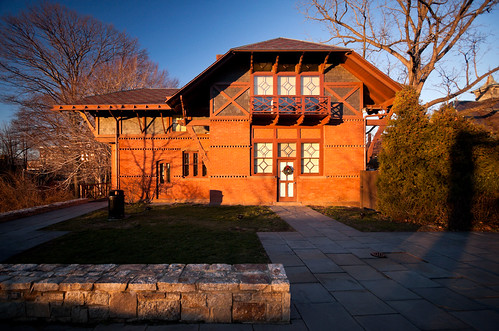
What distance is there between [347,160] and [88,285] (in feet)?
36.6

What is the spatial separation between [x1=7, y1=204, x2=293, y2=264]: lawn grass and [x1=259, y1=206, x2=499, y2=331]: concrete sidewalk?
0.82 metres

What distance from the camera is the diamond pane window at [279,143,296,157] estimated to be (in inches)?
443

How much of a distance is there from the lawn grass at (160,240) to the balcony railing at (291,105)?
5.00 metres

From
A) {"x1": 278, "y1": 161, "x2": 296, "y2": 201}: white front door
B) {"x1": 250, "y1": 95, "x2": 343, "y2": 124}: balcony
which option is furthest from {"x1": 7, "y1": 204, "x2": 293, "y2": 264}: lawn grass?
{"x1": 250, "y1": 95, "x2": 343, "y2": 124}: balcony

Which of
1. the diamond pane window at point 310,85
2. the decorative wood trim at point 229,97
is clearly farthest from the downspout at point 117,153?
the diamond pane window at point 310,85

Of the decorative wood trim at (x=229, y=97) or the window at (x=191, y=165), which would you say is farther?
the window at (x=191, y=165)

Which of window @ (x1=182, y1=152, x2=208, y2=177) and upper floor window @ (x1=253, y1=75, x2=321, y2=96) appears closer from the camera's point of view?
upper floor window @ (x1=253, y1=75, x2=321, y2=96)

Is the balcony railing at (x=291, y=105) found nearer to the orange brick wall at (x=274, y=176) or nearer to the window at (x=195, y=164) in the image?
the orange brick wall at (x=274, y=176)

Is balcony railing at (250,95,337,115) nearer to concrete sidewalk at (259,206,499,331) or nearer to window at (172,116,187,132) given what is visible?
window at (172,116,187,132)

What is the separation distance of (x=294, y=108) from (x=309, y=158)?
2715 mm

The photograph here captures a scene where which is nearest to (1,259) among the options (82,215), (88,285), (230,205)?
(88,285)

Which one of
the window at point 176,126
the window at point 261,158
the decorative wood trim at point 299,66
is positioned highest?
the decorative wood trim at point 299,66

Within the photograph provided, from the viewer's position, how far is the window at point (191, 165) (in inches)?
499

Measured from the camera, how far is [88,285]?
8.07 ft
